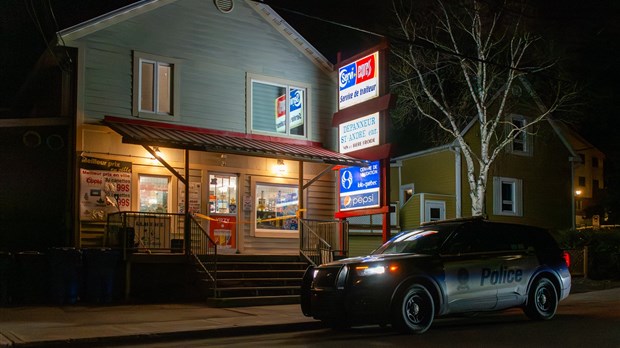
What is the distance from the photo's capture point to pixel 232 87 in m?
18.9

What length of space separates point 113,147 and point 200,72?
3.20m

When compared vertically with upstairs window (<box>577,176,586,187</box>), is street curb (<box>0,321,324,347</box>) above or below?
below

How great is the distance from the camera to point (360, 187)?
59.7 feet

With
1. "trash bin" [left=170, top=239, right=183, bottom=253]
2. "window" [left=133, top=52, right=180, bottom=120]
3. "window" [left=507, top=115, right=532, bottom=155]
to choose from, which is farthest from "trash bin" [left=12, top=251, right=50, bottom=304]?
"window" [left=507, top=115, right=532, bottom=155]

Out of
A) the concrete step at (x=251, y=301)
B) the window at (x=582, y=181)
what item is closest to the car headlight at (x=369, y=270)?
the concrete step at (x=251, y=301)

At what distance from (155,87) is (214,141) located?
251 centimetres

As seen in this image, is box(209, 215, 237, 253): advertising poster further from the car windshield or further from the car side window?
the car side window

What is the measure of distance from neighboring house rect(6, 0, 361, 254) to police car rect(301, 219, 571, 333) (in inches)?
243

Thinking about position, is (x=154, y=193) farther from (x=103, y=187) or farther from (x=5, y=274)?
(x=5, y=274)

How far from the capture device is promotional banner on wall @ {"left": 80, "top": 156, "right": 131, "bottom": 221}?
16266 millimetres

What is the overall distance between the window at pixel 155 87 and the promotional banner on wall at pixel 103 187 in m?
1.58

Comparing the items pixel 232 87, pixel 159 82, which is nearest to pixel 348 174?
pixel 232 87

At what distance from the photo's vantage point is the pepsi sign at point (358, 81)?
17.7 meters

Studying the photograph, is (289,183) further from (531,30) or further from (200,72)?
(531,30)
